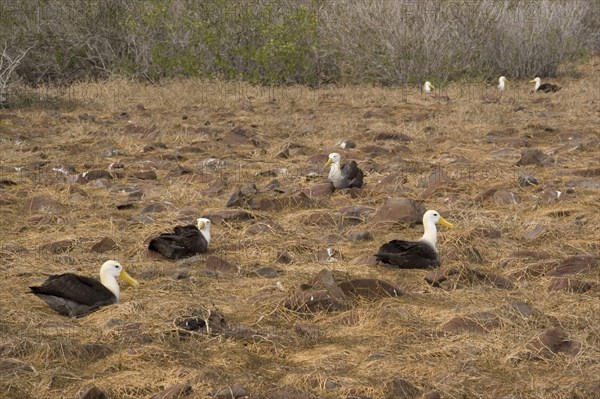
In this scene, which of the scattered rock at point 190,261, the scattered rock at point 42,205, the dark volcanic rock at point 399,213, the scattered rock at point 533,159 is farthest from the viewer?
the scattered rock at point 533,159

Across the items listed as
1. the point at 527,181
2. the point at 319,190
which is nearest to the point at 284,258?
the point at 319,190

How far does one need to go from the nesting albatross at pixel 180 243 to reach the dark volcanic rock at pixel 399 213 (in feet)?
5.84

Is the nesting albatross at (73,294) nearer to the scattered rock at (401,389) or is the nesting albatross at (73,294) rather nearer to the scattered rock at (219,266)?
the scattered rock at (219,266)

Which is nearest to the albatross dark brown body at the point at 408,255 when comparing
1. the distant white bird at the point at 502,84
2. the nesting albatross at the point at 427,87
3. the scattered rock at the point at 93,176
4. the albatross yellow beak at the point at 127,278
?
the albatross yellow beak at the point at 127,278

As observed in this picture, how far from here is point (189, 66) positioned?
2228 centimetres

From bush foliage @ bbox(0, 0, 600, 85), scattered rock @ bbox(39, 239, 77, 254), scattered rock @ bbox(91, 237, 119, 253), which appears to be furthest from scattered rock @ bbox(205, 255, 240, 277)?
bush foliage @ bbox(0, 0, 600, 85)

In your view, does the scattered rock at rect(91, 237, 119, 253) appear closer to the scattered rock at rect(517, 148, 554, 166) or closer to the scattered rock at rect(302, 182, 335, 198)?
the scattered rock at rect(302, 182, 335, 198)

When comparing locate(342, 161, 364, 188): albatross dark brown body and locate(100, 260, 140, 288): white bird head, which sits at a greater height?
locate(100, 260, 140, 288): white bird head

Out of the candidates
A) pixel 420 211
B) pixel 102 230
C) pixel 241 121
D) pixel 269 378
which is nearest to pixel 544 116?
pixel 241 121

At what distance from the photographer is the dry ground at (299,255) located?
17.5ft

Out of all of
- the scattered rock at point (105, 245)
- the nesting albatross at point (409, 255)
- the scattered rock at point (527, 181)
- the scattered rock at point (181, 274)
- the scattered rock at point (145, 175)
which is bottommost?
the scattered rock at point (145, 175)

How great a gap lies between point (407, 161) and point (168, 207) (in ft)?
11.9

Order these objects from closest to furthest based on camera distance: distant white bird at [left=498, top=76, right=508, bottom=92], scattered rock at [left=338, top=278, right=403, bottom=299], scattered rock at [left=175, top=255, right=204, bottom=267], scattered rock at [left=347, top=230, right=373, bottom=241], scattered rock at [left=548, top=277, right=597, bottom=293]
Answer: scattered rock at [left=338, top=278, right=403, bottom=299] → scattered rock at [left=548, top=277, right=597, bottom=293] → scattered rock at [left=175, top=255, right=204, bottom=267] → scattered rock at [left=347, top=230, right=373, bottom=241] → distant white bird at [left=498, top=76, right=508, bottom=92]

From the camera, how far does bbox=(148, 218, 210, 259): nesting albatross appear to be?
7914 mm
